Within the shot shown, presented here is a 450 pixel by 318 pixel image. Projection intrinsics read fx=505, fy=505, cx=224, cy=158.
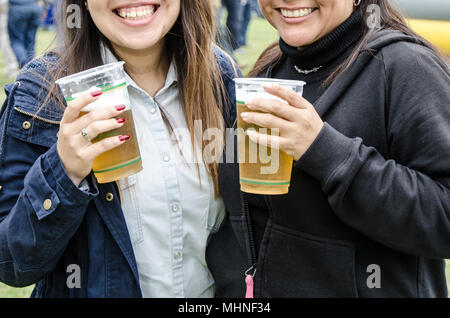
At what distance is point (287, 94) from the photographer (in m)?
1.44

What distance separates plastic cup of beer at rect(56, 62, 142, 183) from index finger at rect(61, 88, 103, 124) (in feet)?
0.14

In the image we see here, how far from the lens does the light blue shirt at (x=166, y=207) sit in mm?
1856

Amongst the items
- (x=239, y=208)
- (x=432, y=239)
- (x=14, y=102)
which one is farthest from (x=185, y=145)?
(x=432, y=239)

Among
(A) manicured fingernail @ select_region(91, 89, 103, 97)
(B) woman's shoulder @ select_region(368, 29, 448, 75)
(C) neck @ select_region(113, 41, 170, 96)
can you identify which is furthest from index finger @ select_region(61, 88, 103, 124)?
(B) woman's shoulder @ select_region(368, 29, 448, 75)

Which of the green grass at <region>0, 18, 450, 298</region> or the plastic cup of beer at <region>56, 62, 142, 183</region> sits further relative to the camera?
the green grass at <region>0, 18, 450, 298</region>

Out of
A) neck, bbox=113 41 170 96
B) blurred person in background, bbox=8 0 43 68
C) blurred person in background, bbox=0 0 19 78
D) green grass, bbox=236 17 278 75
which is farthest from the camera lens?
green grass, bbox=236 17 278 75

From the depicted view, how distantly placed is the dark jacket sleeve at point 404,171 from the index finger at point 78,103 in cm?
64

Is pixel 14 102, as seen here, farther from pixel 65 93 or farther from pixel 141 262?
pixel 141 262

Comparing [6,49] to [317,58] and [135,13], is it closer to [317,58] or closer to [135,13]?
[135,13]

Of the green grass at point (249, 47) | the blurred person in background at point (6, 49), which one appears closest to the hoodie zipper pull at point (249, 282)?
the green grass at point (249, 47)

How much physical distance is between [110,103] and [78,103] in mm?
136

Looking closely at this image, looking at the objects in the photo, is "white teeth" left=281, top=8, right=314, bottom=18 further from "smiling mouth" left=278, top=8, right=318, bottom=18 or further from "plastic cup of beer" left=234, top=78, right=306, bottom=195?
"plastic cup of beer" left=234, top=78, right=306, bottom=195

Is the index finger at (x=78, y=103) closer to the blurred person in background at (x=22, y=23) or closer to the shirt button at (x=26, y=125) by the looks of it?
the shirt button at (x=26, y=125)

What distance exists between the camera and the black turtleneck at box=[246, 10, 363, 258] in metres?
1.68
